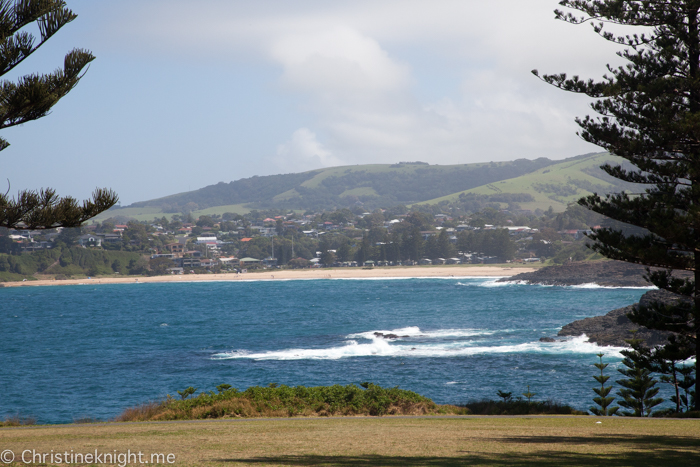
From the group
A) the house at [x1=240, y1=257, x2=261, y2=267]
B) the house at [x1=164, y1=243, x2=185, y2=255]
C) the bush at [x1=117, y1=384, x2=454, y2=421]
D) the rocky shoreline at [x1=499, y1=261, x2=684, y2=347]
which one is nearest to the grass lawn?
the bush at [x1=117, y1=384, x2=454, y2=421]

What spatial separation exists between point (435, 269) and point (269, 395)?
111 meters

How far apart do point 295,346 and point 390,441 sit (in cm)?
3109

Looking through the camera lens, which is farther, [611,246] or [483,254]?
[483,254]

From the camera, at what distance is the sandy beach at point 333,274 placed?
378ft

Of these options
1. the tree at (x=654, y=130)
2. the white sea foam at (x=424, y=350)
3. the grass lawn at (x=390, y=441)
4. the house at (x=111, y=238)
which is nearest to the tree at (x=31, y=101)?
the grass lawn at (x=390, y=441)

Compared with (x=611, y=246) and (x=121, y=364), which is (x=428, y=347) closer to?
(x=121, y=364)

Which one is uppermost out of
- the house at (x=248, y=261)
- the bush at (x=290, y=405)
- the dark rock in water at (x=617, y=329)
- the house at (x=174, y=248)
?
the house at (x=174, y=248)

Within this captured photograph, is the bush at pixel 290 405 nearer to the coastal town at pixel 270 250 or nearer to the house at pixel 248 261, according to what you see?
the coastal town at pixel 270 250

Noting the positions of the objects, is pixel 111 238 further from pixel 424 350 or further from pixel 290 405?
pixel 290 405

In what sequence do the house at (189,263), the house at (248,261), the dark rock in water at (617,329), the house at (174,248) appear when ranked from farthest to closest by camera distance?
the house at (248,261) < the house at (174,248) < the house at (189,263) < the dark rock in water at (617,329)

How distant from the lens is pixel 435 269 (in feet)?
404

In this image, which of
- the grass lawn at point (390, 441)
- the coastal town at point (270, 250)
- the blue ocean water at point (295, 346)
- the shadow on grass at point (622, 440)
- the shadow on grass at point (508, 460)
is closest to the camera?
the shadow on grass at point (508, 460)

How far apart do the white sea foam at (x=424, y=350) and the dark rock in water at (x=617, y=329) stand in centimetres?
114

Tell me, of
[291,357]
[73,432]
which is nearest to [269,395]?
[73,432]
